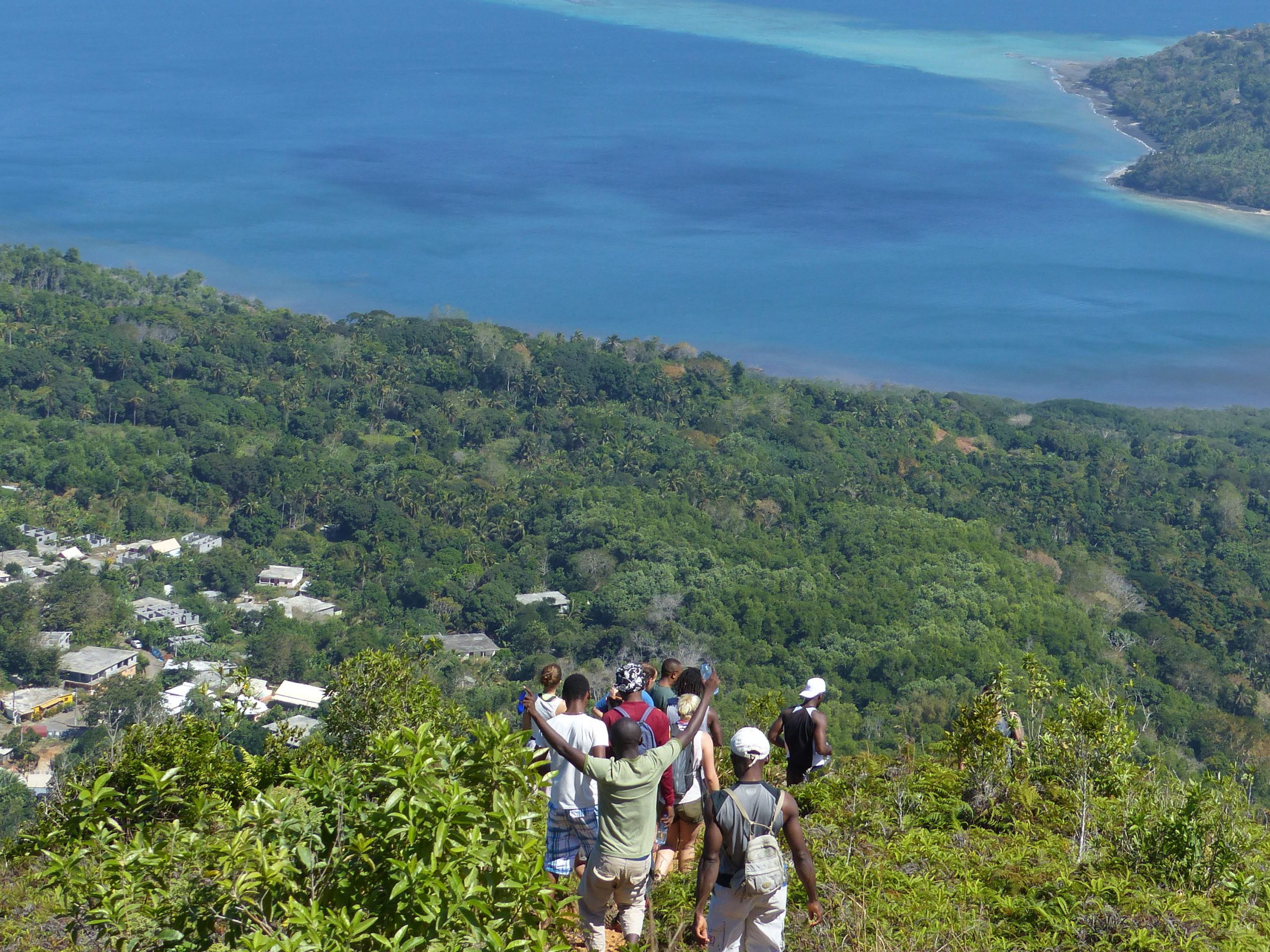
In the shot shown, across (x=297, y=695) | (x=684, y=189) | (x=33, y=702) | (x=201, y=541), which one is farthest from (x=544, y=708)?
(x=684, y=189)

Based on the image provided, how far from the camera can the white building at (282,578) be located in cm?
3222

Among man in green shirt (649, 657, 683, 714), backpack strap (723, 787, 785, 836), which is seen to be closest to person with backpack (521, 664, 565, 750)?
man in green shirt (649, 657, 683, 714)

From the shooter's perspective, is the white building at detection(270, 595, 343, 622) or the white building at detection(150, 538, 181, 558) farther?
the white building at detection(150, 538, 181, 558)

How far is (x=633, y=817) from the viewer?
14.1ft

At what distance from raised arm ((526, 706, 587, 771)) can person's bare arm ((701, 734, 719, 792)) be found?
627 millimetres

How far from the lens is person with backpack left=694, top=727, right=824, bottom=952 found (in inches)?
159

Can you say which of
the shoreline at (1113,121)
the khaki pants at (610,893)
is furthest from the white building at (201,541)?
the shoreline at (1113,121)

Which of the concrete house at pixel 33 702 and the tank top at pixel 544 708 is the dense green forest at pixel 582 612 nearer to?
the tank top at pixel 544 708

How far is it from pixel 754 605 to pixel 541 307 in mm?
32391

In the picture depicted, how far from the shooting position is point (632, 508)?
35.7 metres

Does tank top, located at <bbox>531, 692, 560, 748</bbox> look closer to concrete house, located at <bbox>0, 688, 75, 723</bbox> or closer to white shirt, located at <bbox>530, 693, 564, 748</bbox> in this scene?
white shirt, located at <bbox>530, 693, 564, 748</bbox>

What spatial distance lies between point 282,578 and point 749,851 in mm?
Result: 30029

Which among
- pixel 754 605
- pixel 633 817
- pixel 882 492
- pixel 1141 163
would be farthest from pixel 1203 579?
pixel 1141 163

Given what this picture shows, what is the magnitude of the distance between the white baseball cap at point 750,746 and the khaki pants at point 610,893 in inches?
24.8
